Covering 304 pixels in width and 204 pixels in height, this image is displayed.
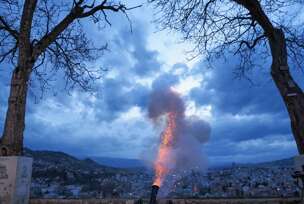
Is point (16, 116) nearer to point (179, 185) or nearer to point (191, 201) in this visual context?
point (191, 201)

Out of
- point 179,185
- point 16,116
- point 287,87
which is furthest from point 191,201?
point 16,116

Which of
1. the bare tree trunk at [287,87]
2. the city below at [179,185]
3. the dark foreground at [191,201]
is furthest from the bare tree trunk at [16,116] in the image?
the bare tree trunk at [287,87]

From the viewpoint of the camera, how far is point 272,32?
11.0 m

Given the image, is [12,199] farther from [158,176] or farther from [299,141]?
[299,141]

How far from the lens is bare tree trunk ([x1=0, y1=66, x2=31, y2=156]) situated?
410 inches

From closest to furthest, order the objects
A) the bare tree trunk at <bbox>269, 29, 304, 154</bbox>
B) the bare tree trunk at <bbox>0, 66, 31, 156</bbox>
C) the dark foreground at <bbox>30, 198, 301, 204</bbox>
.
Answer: the dark foreground at <bbox>30, 198, 301, 204</bbox> → the bare tree trunk at <bbox>269, 29, 304, 154</bbox> → the bare tree trunk at <bbox>0, 66, 31, 156</bbox>

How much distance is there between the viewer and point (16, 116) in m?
10.7

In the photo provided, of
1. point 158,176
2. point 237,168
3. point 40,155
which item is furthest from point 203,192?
point 40,155

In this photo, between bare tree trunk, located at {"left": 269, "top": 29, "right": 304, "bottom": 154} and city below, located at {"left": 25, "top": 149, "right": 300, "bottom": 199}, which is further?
city below, located at {"left": 25, "top": 149, "right": 300, "bottom": 199}

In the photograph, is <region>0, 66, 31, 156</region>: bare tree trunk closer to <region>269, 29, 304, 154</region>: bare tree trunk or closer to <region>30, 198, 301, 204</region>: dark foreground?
<region>30, 198, 301, 204</region>: dark foreground

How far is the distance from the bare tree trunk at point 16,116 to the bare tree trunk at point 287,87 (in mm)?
6482

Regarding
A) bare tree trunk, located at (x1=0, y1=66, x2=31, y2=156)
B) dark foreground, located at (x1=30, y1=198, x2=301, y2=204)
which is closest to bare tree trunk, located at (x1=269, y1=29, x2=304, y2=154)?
dark foreground, located at (x1=30, y1=198, x2=301, y2=204)

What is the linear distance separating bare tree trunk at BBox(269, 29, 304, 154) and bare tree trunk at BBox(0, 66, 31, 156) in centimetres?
648

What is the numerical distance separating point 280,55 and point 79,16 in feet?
19.9
